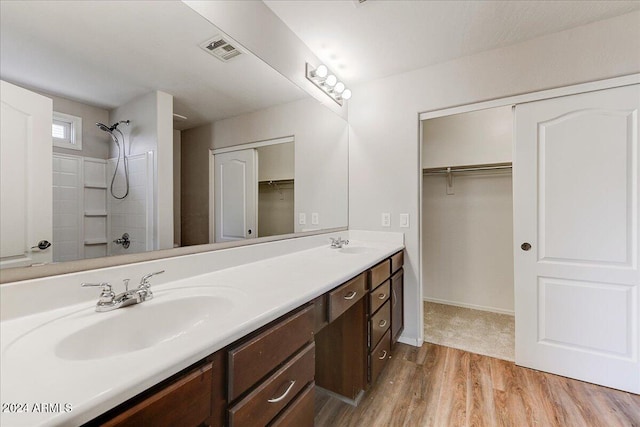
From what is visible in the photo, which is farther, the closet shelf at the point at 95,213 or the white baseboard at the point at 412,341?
the white baseboard at the point at 412,341

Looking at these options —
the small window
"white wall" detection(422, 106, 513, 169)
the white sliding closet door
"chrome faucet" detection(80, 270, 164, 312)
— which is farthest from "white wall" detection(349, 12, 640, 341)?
the small window

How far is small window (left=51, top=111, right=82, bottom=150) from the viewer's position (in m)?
0.83

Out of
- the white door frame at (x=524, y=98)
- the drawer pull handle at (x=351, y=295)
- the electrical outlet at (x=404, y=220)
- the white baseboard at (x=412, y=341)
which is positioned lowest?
the white baseboard at (x=412, y=341)

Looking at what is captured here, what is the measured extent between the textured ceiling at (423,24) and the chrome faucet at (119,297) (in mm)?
1652

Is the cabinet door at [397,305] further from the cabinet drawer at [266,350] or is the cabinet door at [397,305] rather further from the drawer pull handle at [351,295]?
the cabinet drawer at [266,350]

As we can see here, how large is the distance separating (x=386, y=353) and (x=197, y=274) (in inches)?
53.0

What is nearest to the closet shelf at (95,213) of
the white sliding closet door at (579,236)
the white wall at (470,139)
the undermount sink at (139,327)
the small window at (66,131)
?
the small window at (66,131)

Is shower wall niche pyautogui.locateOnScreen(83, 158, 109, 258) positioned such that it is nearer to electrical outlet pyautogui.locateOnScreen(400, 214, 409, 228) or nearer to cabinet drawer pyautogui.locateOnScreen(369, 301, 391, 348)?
cabinet drawer pyautogui.locateOnScreen(369, 301, 391, 348)

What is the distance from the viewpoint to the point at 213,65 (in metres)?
1.33

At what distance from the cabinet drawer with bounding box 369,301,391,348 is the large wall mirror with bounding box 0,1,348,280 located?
85 cm

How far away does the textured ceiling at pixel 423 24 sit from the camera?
60.8 inches

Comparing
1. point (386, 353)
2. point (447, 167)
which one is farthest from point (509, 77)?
point (386, 353)

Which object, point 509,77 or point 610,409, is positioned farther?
point 509,77

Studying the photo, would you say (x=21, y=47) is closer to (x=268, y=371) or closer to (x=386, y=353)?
(x=268, y=371)
